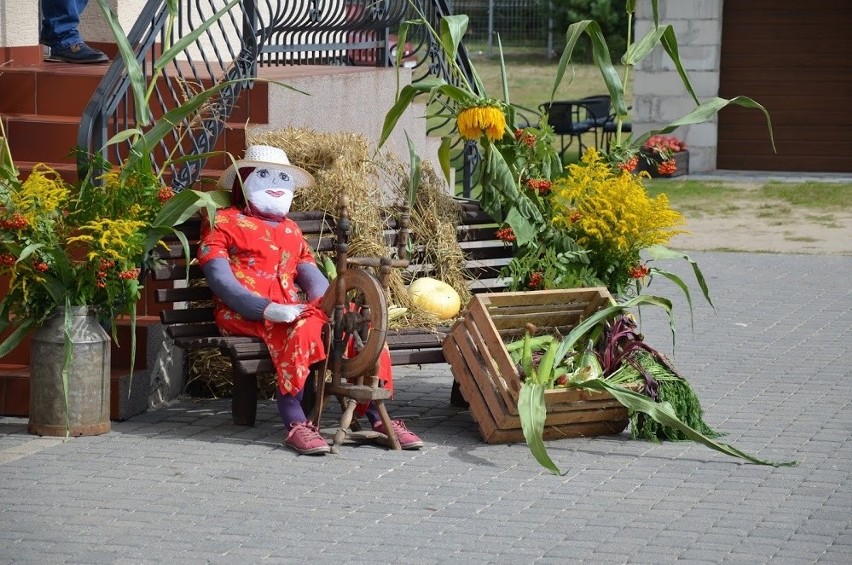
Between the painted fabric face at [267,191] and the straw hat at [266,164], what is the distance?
3 centimetres

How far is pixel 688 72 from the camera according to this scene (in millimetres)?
17469

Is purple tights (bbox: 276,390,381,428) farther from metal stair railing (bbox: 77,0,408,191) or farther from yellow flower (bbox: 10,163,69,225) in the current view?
yellow flower (bbox: 10,163,69,225)

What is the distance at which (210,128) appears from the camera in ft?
23.8

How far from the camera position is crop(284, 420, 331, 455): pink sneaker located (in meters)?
5.83

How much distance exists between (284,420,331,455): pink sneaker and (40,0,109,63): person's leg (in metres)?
3.49

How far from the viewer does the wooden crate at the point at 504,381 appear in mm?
5953

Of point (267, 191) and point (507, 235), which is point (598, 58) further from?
point (267, 191)

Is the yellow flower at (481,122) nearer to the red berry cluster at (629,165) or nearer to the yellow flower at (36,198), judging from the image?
the red berry cluster at (629,165)

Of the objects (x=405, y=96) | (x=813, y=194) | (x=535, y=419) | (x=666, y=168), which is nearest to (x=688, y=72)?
(x=813, y=194)

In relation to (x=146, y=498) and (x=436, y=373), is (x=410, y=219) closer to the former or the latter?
(x=436, y=373)

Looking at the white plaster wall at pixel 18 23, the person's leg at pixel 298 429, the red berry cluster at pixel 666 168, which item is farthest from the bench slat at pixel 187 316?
the white plaster wall at pixel 18 23

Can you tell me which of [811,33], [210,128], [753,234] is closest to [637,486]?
[210,128]

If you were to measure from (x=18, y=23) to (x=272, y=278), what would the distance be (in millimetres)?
3507

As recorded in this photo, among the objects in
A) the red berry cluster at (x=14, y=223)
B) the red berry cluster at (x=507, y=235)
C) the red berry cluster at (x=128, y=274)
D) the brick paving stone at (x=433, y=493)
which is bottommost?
Answer: the brick paving stone at (x=433, y=493)
